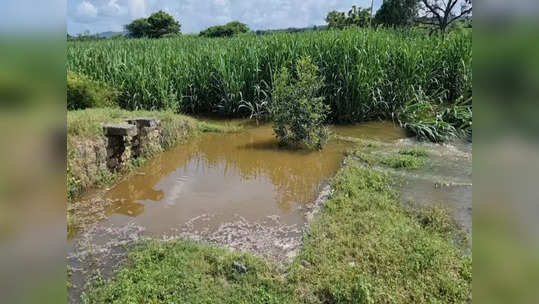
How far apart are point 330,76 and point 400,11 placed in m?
20.2

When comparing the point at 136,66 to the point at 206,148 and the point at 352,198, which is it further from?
the point at 352,198

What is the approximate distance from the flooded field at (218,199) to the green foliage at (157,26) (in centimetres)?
4585

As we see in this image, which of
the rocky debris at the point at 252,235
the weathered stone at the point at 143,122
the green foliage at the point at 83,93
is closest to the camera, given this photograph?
the rocky debris at the point at 252,235

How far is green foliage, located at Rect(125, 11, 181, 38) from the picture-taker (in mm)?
47875

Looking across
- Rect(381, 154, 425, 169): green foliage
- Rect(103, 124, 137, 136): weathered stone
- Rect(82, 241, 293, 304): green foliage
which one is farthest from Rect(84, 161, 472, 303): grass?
Rect(103, 124, 137, 136): weathered stone

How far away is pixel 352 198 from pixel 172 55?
6091 millimetres

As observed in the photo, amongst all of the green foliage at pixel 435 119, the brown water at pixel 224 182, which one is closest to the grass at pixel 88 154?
the brown water at pixel 224 182

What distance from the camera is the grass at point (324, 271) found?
2402 mm

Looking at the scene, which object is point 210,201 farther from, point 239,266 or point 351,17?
point 351,17

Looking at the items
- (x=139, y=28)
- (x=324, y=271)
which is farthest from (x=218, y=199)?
(x=139, y=28)

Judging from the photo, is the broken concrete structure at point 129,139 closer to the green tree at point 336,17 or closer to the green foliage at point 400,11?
the green foliage at point 400,11

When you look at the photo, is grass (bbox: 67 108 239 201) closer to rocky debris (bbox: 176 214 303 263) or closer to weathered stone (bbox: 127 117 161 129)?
weathered stone (bbox: 127 117 161 129)

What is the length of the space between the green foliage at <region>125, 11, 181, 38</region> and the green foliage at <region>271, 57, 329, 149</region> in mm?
45466
